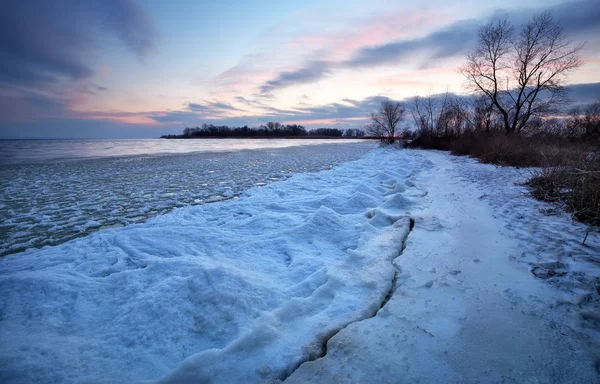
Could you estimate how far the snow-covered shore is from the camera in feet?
4.82

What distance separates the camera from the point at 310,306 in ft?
6.66

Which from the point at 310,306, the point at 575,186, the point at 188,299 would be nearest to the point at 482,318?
the point at 310,306

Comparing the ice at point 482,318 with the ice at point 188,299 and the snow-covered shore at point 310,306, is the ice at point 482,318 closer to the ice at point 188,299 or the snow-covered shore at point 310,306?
the snow-covered shore at point 310,306

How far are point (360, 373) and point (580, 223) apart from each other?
3950mm

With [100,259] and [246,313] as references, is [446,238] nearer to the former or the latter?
[246,313]

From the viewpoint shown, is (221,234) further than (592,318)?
Yes

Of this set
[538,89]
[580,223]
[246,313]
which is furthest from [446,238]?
[538,89]

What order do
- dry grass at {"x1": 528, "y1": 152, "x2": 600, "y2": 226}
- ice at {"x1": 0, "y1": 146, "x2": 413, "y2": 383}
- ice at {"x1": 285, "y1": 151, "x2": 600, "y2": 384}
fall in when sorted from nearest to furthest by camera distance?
ice at {"x1": 285, "y1": 151, "x2": 600, "y2": 384} → ice at {"x1": 0, "y1": 146, "x2": 413, "y2": 383} → dry grass at {"x1": 528, "y1": 152, "x2": 600, "y2": 226}

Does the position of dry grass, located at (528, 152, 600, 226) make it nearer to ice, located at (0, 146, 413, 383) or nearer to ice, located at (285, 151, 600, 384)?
ice, located at (285, 151, 600, 384)

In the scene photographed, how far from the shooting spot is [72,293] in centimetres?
222

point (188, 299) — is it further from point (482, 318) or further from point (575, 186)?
point (575, 186)

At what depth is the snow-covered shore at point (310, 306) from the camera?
147cm

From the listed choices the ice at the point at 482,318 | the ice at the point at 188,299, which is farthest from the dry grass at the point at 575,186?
the ice at the point at 188,299

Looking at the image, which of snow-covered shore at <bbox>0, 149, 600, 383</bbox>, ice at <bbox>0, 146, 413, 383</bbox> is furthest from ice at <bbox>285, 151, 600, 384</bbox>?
ice at <bbox>0, 146, 413, 383</bbox>
